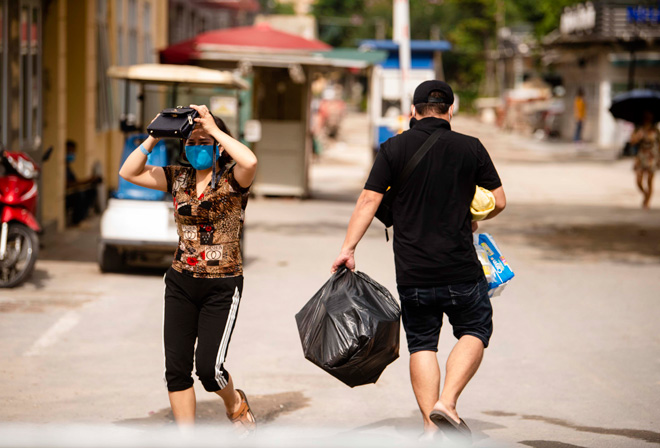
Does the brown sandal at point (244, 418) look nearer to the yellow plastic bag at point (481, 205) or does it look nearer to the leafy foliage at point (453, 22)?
the yellow plastic bag at point (481, 205)

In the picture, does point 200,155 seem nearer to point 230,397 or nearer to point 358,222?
point 358,222

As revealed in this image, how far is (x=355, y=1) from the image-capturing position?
308 feet

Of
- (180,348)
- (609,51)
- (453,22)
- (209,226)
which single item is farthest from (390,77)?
(453,22)

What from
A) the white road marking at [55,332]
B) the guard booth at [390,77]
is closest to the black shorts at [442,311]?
the white road marking at [55,332]

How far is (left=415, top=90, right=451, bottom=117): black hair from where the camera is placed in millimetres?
5039

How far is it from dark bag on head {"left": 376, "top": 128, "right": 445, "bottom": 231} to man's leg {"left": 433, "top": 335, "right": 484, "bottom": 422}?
709 mm

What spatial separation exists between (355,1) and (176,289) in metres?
91.2

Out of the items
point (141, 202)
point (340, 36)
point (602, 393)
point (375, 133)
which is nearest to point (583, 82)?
point (375, 133)

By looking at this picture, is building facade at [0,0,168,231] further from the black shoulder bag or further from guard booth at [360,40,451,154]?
the black shoulder bag

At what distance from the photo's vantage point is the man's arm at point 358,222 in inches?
197

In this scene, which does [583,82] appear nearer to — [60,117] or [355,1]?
[60,117]

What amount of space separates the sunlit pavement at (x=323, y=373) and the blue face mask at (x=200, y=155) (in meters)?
1.40

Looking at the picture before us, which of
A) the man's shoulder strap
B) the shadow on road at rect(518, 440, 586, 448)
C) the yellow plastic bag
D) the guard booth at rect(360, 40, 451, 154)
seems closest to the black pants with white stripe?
the man's shoulder strap

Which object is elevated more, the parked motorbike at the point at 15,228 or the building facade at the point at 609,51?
the building facade at the point at 609,51
